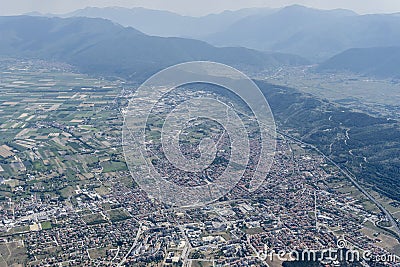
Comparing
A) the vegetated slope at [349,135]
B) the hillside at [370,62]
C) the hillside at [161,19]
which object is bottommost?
the vegetated slope at [349,135]

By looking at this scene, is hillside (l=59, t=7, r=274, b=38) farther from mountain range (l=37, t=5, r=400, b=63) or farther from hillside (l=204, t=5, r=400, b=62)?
hillside (l=204, t=5, r=400, b=62)

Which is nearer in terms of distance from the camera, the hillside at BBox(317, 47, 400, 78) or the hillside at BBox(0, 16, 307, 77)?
the hillside at BBox(317, 47, 400, 78)

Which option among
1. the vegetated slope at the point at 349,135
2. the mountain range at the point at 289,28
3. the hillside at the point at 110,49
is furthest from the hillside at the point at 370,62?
the vegetated slope at the point at 349,135

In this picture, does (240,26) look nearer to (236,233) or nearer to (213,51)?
(213,51)

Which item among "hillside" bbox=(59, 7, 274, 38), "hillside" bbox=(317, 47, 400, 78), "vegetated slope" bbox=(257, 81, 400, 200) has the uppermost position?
"hillside" bbox=(59, 7, 274, 38)

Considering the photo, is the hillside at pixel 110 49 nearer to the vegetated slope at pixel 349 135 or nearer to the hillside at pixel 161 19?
the vegetated slope at pixel 349 135

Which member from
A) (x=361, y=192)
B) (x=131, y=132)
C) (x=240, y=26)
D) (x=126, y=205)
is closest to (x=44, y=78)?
(x=131, y=132)

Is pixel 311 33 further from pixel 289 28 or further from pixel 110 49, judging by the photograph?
pixel 110 49

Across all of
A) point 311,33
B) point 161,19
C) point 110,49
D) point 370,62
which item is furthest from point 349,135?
point 161,19

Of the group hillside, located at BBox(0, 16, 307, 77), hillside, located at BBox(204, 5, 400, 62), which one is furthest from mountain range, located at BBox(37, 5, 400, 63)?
hillside, located at BBox(0, 16, 307, 77)

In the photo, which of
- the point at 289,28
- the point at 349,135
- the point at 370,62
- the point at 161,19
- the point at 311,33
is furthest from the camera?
the point at 161,19

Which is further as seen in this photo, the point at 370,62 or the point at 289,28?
the point at 289,28
